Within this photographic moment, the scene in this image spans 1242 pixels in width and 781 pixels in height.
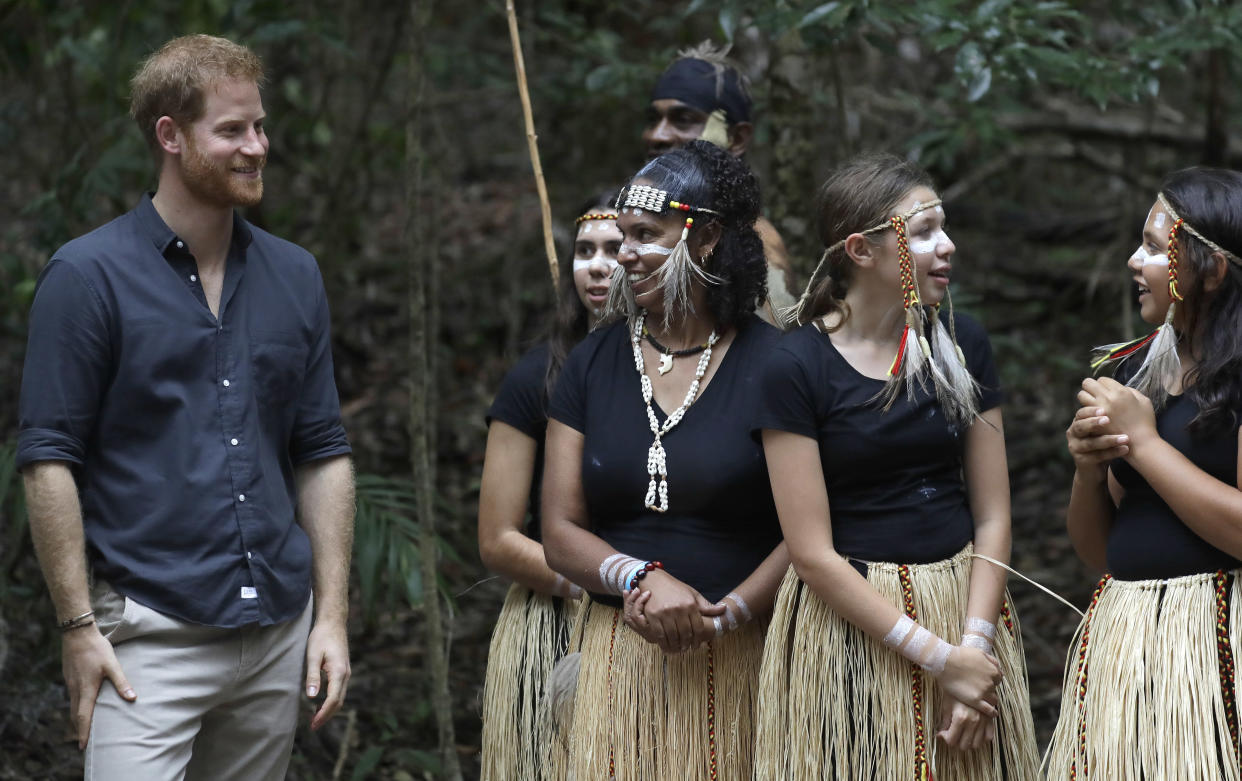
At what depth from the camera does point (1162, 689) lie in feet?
7.77

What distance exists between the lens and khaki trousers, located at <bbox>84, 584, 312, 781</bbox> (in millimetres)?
2322

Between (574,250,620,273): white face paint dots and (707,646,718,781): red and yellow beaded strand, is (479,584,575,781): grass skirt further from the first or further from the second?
(574,250,620,273): white face paint dots

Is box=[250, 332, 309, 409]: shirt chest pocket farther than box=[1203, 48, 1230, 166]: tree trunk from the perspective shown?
No

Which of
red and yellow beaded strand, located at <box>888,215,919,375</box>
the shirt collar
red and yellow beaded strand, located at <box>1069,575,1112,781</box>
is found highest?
the shirt collar

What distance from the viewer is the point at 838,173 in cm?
279

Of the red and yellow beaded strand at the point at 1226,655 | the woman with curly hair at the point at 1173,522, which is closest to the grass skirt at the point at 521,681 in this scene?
the woman with curly hair at the point at 1173,522

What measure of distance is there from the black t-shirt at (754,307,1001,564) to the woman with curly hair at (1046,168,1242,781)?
0.27m

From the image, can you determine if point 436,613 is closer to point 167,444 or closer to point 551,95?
point 167,444

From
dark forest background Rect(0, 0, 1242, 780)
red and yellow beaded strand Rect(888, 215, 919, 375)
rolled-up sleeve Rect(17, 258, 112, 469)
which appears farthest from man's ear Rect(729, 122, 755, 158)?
rolled-up sleeve Rect(17, 258, 112, 469)

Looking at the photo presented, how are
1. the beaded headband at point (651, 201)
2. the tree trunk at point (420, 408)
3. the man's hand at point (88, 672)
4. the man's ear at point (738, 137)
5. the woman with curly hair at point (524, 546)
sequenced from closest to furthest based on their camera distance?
the man's hand at point (88, 672)
the beaded headband at point (651, 201)
the woman with curly hair at point (524, 546)
the tree trunk at point (420, 408)
the man's ear at point (738, 137)

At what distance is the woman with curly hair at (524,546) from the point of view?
319 cm

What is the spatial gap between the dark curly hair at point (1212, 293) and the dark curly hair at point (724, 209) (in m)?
0.82

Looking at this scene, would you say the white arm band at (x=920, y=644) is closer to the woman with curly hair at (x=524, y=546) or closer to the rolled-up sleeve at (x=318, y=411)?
the woman with curly hair at (x=524, y=546)

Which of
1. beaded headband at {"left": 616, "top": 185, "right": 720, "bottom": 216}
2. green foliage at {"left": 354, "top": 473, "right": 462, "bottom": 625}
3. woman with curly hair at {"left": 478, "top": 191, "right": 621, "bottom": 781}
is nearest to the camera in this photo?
beaded headband at {"left": 616, "top": 185, "right": 720, "bottom": 216}
